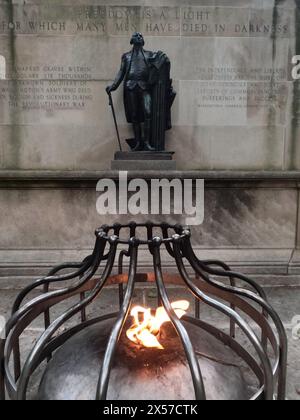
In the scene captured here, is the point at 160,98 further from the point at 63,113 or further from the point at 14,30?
the point at 14,30

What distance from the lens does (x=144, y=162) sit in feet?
19.6

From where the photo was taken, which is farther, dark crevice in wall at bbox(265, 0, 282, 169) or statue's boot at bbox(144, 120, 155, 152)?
dark crevice in wall at bbox(265, 0, 282, 169)

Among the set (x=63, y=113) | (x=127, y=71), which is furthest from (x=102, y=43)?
(x=63, y=113)

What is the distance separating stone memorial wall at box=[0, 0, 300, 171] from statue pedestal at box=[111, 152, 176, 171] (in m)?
0.53

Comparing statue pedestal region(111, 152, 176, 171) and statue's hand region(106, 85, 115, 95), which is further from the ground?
statue's hand region(106, 85, 115, 95)

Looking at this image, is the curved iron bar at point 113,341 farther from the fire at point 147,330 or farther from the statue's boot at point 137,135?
the statue's boot at point 137,135

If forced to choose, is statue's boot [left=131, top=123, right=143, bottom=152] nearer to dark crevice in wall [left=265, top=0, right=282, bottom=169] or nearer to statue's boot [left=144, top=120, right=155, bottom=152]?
statue's boot [left=144, top=120, right=155, bottom=152]

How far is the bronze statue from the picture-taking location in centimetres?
588

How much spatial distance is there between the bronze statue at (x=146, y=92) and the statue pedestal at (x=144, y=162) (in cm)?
17

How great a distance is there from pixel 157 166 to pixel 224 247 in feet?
5.67

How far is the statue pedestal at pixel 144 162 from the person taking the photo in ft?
19.6

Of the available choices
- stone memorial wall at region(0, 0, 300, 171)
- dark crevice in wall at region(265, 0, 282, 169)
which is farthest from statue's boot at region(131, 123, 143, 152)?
dark crevice in wall at region(265, 0, 282, 169)

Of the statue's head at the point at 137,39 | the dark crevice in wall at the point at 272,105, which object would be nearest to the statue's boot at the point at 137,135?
the statue's head at the point at 137,39
